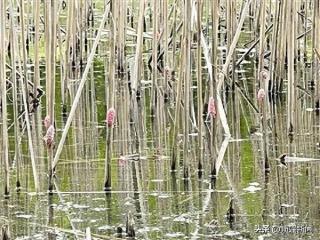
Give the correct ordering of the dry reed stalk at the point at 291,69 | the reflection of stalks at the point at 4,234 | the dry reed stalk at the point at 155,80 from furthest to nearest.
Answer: the dry reed stalk at the point at 155,80, the dry reed stalk at the point at 291,69, the reflection of stalks at the point at 4,234

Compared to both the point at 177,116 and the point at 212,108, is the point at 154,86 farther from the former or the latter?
the point at 212,108

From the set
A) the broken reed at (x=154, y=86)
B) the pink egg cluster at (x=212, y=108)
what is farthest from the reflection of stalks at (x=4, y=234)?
the pink egg cluster at (x=212, y=108)

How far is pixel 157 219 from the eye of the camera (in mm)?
4520

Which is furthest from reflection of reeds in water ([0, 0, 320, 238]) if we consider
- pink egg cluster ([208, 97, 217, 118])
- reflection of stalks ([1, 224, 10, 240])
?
reflection of stalks ([1, 224, 10, 240])

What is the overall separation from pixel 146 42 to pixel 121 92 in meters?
3.03

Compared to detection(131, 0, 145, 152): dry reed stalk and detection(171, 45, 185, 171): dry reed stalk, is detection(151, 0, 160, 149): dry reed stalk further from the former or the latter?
detection(171, 45, 185, 171): dry reed stalk

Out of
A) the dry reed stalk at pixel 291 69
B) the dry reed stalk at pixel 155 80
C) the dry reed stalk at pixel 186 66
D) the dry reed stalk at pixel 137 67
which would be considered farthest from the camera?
the dry reed stalk at pixel 155 80

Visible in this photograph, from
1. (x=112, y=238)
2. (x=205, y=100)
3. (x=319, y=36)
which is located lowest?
(x=112, y=238)

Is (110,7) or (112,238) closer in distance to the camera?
(112,238)

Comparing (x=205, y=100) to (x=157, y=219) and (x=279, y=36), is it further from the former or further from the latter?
(x=157, y=219)

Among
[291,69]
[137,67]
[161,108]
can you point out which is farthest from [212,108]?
[161,108]

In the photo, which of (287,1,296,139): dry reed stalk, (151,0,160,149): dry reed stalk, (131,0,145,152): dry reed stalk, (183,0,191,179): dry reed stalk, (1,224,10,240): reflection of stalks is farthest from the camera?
(151,0,160,149): dry reed stalk

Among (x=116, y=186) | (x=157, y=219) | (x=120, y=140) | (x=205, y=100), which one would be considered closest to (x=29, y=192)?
(x=116, y=186)

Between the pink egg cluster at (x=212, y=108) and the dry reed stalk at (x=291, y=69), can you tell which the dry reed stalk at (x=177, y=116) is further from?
the dry reed stalk at (x=291, y=69)
